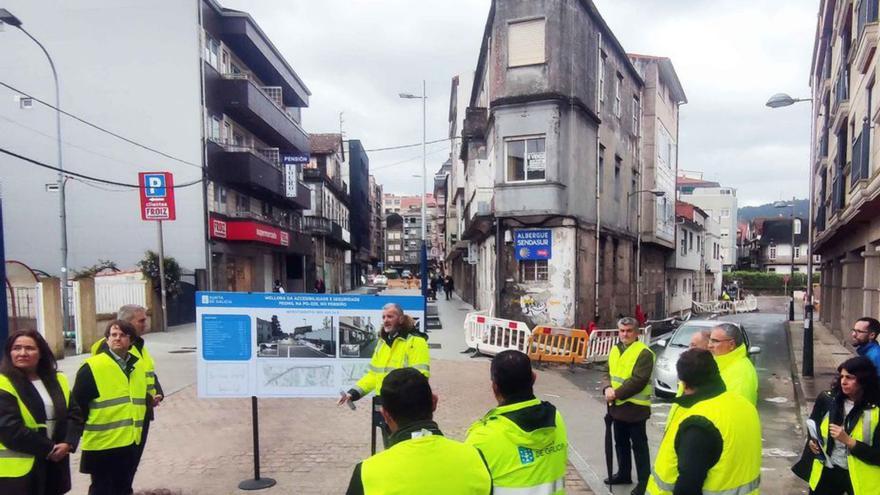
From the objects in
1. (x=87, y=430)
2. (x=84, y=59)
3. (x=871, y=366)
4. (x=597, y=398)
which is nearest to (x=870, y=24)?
(x=597, y=398)

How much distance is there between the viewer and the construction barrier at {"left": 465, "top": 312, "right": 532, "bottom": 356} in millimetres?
13586

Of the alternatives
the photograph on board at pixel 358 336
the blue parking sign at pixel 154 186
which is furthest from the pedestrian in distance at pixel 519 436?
the blue parking sign at pixel 154 186

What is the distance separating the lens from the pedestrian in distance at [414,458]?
6.49 ft

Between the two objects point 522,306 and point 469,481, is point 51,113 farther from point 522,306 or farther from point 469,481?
point 469,481

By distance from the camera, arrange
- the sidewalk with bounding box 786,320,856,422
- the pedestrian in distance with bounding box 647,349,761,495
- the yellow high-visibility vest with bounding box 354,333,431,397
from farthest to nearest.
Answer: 1. the sidewalk with bounding box 786,320,856,422
2. the yellow high-visibility vest with bounding box 354,333,431,397
3. the pedestrian in distance with bounding box 647,349,761,495

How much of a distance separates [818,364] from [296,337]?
1372cm

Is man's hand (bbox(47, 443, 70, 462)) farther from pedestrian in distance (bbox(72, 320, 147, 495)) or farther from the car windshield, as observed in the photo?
the car windshield

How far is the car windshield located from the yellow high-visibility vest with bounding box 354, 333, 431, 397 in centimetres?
778

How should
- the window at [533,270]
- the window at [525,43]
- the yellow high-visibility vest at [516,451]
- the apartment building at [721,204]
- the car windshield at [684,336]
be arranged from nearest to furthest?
the yellow high-visibility vest at [516,451], the car windshield at [684,336], the window at [525,43], the window at [533,270], the apartment building at [721,204]

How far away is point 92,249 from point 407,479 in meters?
24.0

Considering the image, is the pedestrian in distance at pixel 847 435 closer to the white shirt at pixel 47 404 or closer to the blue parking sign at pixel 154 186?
the white shirt at pixel 47 404

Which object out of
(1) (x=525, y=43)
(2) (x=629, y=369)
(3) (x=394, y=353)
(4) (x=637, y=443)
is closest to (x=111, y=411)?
(3) (x=394, y=353)

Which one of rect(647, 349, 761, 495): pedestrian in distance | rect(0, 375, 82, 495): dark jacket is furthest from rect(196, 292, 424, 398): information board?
rect(647, 349, 761, 495): pedestrian in distance

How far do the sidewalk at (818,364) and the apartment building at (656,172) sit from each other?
24.0 ft
